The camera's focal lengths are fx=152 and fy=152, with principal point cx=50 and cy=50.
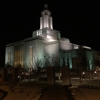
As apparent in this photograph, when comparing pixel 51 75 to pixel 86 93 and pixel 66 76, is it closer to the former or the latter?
pixel 66 76

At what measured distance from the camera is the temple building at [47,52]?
138ft

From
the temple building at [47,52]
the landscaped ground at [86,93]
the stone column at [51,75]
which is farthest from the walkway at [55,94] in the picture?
the temple building at [47,52]

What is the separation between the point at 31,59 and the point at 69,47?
41.9 ft

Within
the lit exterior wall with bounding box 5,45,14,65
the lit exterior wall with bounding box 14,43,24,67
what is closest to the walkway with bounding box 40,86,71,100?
the lit exterior wall with bounding box 14,43,24,67

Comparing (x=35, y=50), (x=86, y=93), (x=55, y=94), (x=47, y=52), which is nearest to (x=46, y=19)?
(x=47, y=52)

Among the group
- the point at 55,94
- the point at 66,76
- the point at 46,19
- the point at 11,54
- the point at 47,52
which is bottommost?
the point at 55,94

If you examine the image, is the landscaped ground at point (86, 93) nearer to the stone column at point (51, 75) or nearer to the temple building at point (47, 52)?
the stone column at point (51, 75)

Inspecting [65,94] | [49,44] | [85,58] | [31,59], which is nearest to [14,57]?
[31,59]

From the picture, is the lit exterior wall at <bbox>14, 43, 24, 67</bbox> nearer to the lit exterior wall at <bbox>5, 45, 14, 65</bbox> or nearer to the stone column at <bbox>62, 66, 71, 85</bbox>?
the lit exterior wall at <bbox>5, 45, 14, 65</bbox>

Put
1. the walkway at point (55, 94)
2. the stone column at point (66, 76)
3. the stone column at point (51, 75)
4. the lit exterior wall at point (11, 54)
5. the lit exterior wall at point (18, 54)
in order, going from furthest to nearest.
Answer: the lit exterior wall at point (11, 54) < the lit exterior wall at point (18, 54) < the stone column at point (51, 75) < the stone column at point (66, 76) < the walkway at point (55, 94)

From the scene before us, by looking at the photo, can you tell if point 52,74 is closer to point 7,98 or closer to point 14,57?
point 7,98

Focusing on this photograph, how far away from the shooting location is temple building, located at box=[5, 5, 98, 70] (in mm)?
42156

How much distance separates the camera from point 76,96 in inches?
433

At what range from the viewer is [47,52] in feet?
156
